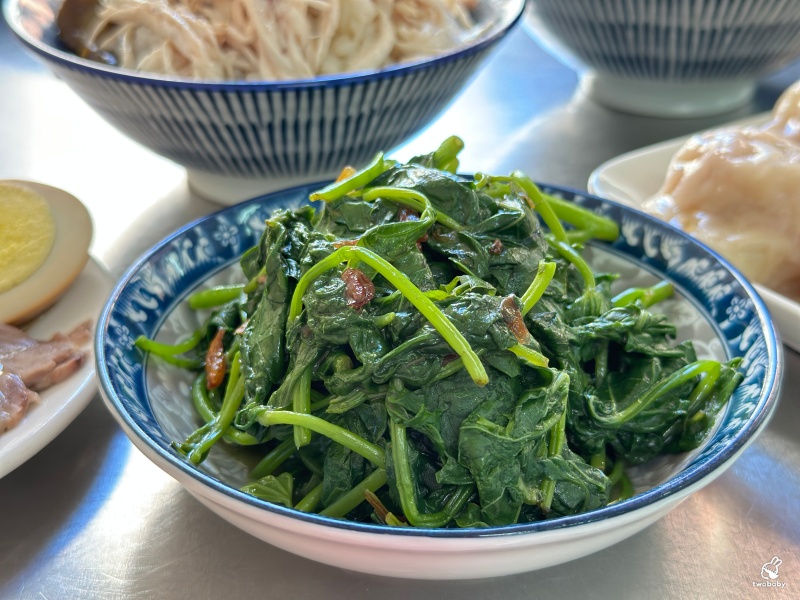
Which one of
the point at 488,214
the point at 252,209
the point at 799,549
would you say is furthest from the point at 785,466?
the point at 252,209

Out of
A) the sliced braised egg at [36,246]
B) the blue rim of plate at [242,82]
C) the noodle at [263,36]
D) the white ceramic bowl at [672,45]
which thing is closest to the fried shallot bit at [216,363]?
the sliced braised egg at [36,246]

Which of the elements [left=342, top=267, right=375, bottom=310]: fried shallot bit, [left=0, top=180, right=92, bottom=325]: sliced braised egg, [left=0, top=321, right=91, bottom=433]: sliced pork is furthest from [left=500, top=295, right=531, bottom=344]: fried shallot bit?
[left=0, top=180, right=92, bottom=325]: sliced braised egg

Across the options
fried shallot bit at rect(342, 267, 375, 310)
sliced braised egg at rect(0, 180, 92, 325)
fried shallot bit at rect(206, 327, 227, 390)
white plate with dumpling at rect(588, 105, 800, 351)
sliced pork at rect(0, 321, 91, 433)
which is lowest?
white plate with dumpling at rect(588, 105, 800, 351)

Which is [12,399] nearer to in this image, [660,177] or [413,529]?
[413,529]

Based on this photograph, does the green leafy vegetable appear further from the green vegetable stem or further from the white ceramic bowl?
the white ceramic bowl

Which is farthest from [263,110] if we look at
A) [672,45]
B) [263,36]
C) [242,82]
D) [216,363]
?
[672,45]

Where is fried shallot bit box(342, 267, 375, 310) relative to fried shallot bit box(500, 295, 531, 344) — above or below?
above

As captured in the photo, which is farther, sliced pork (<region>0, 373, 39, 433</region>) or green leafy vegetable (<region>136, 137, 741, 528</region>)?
sliced pork (<region>0, 373, 39, 433</region>)
